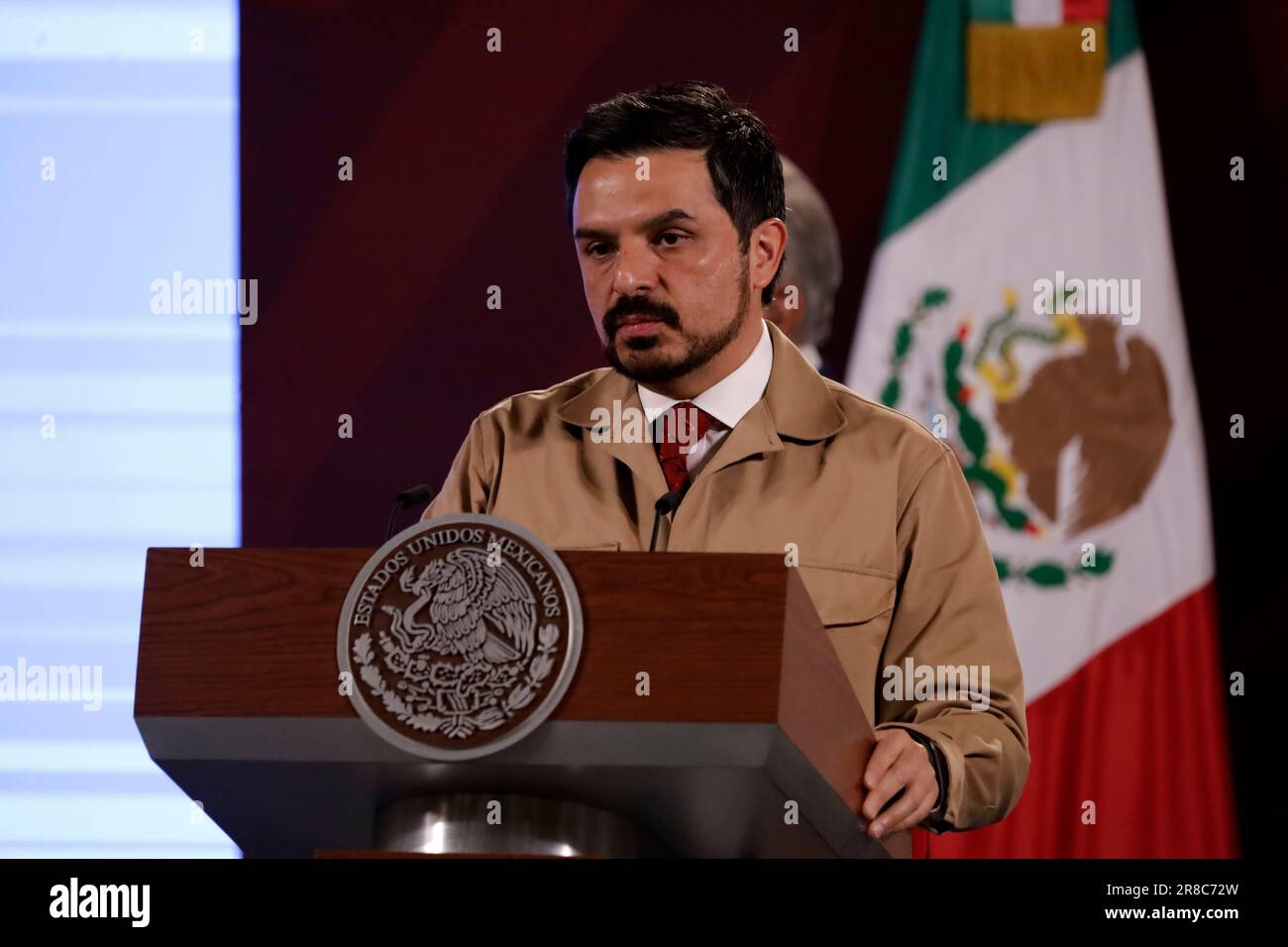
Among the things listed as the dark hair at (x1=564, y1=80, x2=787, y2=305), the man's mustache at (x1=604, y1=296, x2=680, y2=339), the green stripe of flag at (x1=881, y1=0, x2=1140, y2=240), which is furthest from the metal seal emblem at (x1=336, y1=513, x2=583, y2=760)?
the green stripe of flag at (x1=881, y1=0, x2=1140, y2=240)

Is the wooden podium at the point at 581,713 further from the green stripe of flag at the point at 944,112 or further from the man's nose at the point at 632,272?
the green stripe of flag at the point at 944,112

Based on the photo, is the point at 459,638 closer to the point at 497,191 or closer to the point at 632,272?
the point at 632,272

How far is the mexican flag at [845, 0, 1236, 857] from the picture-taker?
13.2ft

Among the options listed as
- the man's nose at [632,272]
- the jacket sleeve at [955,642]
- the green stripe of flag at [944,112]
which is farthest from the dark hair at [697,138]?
the green stripe of flag at [944,112]

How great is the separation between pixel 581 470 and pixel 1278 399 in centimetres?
239

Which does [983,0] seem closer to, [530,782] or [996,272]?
[996,272]

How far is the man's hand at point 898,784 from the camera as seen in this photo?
1718 mm

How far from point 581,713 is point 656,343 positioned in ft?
3.07

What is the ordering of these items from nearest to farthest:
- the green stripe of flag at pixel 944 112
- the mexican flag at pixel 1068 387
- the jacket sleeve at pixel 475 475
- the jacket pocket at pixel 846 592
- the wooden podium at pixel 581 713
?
the wooden podium at pixel 581 713, the jacket pocket at pixel 846 592, the jacket sleeve at pixel 475 475, the mexican flag at pixel 1068 387, the green stripe of flag at pixel 944 112

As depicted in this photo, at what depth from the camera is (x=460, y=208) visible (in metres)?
4.32

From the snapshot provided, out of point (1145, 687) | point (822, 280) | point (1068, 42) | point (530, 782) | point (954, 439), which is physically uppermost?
point (1068, 42)
